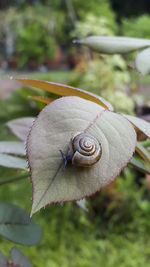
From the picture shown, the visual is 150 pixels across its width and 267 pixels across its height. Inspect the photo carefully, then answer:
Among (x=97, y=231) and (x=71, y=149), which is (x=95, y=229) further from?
(x=71, y=149)

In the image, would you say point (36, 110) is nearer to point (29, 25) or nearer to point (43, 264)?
point (43, 264)

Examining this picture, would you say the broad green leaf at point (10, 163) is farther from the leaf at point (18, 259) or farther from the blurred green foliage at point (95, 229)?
the blurred green foliage at point (95, 229)

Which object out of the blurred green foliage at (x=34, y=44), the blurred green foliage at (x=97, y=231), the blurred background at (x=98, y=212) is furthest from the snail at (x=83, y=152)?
the blurred green foliage at (x=34, y=44)

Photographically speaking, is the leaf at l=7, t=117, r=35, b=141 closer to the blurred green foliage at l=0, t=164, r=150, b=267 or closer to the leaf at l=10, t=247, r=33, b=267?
the leaf at l=10, t=247, r=33, b=267

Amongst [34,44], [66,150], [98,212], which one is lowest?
[34,44]

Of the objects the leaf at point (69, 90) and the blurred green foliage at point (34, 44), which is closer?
the leaf at point (69, 90)

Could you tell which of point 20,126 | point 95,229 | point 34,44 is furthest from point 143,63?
point 34,44

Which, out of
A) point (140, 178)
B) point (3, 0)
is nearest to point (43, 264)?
point (140, 178)
